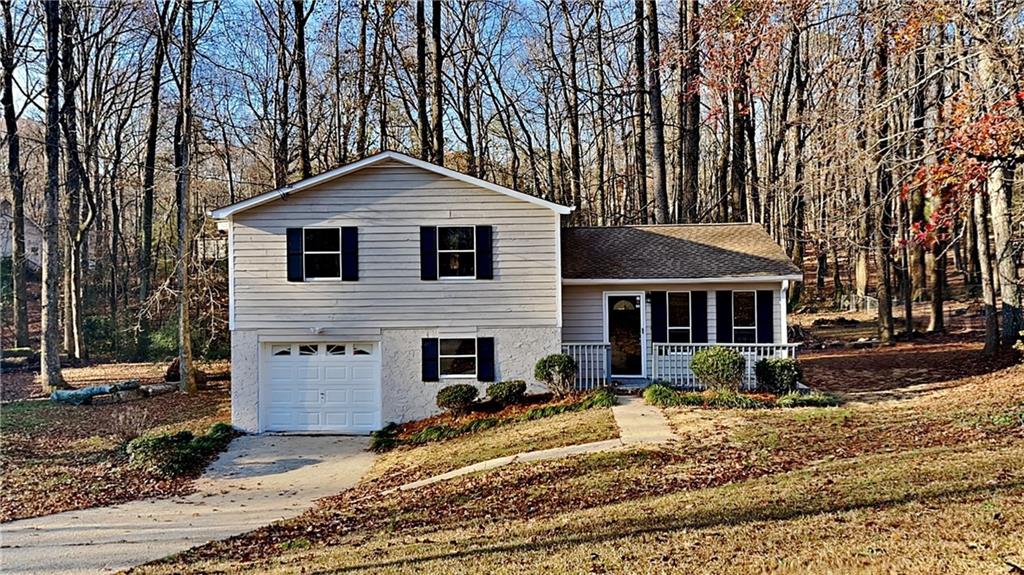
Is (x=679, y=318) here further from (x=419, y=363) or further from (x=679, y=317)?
(x=419, y=363)

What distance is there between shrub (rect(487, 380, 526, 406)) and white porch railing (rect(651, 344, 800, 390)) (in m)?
3.11

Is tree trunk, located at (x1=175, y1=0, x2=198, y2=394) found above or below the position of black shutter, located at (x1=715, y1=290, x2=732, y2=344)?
above

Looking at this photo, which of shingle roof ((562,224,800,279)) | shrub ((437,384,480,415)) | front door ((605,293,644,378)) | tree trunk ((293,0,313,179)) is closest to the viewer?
shrub ((437,384,480,415))

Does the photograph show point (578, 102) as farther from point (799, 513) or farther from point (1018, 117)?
point (799, 513)

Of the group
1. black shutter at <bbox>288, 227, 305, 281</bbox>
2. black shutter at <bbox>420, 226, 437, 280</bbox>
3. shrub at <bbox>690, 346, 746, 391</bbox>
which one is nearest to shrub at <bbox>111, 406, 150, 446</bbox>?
black shutter at <bbox>288, 227, 305, 281</bbox>

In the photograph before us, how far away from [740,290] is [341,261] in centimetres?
881

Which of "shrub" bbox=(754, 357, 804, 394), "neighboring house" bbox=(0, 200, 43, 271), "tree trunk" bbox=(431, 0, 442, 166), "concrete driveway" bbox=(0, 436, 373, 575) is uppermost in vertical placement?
"tree trunk" bbox=(431, 0, 442, 166)

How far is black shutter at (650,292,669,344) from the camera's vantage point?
55.5 ft

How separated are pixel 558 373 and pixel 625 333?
2333 mm

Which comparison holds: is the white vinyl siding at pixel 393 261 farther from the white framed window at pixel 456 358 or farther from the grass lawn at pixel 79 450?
the grass lawn at pixel 79 450

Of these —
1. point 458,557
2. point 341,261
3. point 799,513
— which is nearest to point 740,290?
point 341,261

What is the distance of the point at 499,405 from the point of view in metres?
15.5

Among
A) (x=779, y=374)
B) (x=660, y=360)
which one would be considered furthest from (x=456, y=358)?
(x=779, y=374)

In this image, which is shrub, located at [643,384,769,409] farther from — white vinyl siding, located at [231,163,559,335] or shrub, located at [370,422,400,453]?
shrub, located at [370,422,400,453]
